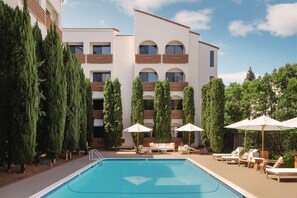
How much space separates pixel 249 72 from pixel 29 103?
219 ft

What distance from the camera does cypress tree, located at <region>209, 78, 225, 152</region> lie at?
82.7ft

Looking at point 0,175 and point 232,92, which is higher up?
point 232,92

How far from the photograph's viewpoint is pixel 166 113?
30094mm

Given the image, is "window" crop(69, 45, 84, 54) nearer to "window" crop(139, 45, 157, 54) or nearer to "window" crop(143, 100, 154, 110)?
"window" crop(139, 45, 157, 54)

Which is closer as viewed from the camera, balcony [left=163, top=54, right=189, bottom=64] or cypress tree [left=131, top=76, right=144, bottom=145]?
cypress tree [left=131, top=76, right=144, bottom=145]

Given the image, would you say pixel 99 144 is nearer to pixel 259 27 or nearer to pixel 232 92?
pixel 232 92

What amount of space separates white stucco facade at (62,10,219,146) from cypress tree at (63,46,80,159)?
1244cm

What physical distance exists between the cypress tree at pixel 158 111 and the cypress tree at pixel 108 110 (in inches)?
168

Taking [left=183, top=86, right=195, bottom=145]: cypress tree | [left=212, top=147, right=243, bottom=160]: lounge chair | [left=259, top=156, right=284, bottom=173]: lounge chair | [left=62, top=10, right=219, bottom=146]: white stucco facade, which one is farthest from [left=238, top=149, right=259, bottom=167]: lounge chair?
[left=62, top=10, right=219, bottom=146]: white stucco facade

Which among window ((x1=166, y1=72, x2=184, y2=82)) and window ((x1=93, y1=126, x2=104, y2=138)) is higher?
window ((x1=166, y1=72, x2=184, y2=82))

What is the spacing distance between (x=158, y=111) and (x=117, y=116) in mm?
4028

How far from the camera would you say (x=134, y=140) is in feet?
98.4

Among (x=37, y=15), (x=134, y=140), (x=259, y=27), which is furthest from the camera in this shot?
(x=134, y=140)

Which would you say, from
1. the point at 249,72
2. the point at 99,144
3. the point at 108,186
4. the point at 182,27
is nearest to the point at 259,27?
the point at 182,27
